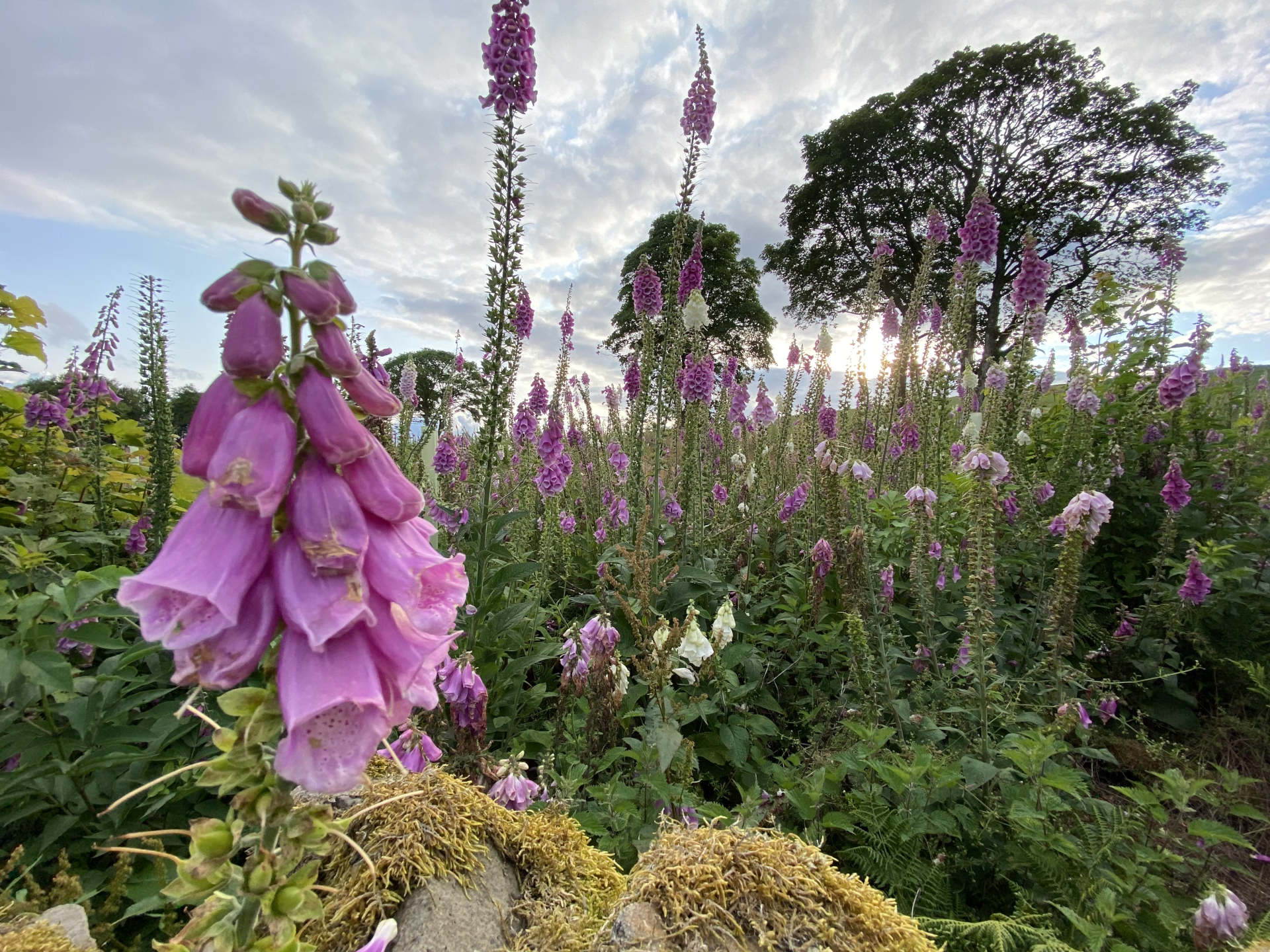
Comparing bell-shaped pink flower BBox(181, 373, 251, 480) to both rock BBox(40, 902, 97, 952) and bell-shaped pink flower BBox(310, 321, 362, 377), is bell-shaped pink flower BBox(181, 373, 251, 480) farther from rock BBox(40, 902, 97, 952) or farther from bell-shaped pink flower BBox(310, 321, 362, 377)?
rock BBox(40, 902, 97, 952)

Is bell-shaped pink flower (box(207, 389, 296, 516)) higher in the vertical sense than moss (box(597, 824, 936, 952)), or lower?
higher

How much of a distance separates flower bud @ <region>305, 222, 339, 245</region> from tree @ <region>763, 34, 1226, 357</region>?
25.7 meters

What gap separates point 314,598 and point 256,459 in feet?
0.73

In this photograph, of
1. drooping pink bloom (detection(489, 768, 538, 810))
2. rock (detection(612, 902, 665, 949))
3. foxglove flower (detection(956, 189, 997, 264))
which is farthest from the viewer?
foxglove flower (detection(956, 189, 997, 264))

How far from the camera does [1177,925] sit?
196 cm

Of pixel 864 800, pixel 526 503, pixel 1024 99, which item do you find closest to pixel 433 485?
pixel 526 503

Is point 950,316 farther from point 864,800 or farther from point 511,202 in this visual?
point 864,800

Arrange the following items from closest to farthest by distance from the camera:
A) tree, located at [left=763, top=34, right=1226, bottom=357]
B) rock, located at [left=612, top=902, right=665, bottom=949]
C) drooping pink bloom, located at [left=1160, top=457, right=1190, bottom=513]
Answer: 1. rock, located at [left=612, top=902, right=665, bottom=949]
2. drooping pink bloom, located at [left=1160, top=457, right=1190, bottom=513]
3. tree, located at [left=763, top=34, right=1226, bottom=357]

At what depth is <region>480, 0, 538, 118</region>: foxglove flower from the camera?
385 centimetres

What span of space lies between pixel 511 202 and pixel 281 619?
3.64m

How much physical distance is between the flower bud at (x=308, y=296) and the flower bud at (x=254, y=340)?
0.04m

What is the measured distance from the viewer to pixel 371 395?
982 millimetres

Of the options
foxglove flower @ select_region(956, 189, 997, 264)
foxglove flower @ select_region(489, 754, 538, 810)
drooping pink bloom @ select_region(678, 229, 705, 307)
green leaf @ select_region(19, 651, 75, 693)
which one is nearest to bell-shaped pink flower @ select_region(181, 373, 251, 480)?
foxglove flower @ select_region(489, 754, 538, 810)

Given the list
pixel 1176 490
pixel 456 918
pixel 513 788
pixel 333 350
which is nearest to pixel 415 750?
pixel 513 788
